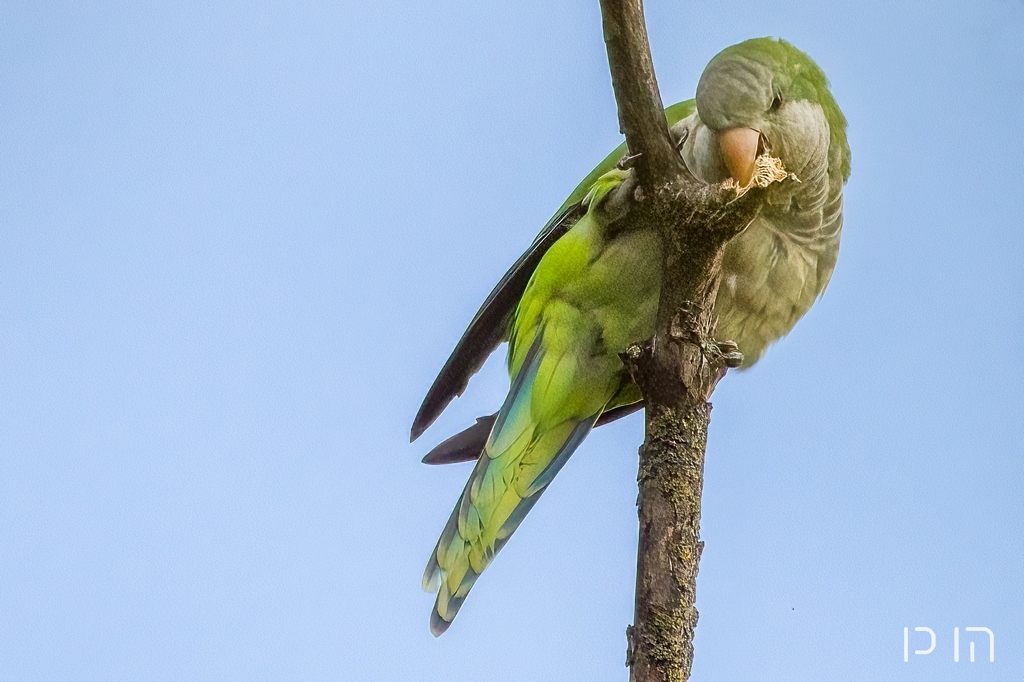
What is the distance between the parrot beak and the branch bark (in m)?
0.49

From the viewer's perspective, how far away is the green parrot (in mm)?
2828

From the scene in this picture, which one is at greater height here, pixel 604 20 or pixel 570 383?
pixel 604 20

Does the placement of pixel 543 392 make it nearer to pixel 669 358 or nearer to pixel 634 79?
pixel 669 358

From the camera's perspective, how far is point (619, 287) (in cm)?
288

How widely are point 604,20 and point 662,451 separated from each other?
903 mm

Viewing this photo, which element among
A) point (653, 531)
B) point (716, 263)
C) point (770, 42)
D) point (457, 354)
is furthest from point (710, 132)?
point (653, 531)

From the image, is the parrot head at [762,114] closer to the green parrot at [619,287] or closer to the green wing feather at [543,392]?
the green parrot at [619,287]

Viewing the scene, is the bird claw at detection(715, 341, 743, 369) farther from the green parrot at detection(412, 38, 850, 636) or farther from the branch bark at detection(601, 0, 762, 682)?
the green parrot at detection(412, 38, 850, 636)

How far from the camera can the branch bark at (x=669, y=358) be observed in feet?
6.26

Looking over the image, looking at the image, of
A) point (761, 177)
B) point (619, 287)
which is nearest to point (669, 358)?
point (761, 177)

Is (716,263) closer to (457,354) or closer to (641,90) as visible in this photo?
(641,90)

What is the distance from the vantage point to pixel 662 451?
208cm

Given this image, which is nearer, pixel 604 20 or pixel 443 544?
pixel 604 20

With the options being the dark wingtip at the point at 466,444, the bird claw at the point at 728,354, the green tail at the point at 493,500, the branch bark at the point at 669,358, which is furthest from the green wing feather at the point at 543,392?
the branch bark at the point at 669,358
